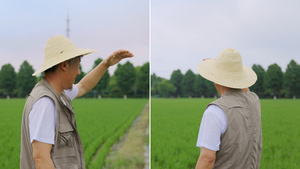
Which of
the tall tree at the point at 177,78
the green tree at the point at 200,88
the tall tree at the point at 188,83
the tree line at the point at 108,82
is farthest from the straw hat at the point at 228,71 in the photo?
the tall tree at the point at 177,78

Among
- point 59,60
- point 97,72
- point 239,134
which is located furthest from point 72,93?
point 239,134

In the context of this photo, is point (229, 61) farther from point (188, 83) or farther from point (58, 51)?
point (188, 83)

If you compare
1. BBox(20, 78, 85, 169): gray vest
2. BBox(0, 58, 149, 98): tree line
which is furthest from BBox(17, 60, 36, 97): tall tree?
BBox(20, 78, 85, 169): gray vest

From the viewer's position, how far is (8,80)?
42031 millimetres

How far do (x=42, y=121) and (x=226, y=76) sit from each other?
1.05 metres

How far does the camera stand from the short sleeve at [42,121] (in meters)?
1.25

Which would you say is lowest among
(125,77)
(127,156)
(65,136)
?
(127,156)

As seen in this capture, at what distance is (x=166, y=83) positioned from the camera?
239 feet

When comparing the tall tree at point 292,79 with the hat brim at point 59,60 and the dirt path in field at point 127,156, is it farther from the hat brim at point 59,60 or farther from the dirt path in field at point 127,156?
the hat brim at point 59,60

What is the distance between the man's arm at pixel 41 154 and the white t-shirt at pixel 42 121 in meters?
0.02

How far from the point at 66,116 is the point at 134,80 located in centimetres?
5713

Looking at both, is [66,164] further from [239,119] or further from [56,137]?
[239,119]

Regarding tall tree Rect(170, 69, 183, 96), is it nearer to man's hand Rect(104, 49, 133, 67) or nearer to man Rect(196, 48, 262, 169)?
man's hand Rect(104, 49, 133, 67)

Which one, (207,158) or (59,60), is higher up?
(59,60)
